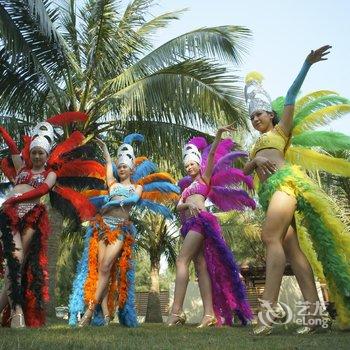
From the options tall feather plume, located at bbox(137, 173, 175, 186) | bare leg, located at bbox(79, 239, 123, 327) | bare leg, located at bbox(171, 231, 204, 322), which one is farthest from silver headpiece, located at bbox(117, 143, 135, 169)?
bare leg, located at bbox(171, 231, 204, 322)

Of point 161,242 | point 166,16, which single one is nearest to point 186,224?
point 166,16

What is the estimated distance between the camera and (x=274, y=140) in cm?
331

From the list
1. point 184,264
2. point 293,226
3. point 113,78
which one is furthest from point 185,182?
point 113,78

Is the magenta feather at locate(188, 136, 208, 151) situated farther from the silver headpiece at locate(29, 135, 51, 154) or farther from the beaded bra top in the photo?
the silver headpiece at locate(29, 135, 51, 154)

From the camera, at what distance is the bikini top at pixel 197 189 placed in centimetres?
445

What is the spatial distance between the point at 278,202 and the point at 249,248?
17210 mm

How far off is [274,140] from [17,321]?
7.31 ft

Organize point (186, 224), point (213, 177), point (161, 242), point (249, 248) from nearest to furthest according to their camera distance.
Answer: point (186, 224) → point (213, 177) → point (161, 242) → point (249, 248)

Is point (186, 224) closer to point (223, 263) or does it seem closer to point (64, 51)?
point (223, 263)

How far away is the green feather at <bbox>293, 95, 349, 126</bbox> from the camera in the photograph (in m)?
4.14

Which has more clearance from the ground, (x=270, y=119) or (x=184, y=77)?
(x=184, y=77)

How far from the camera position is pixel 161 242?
14539 mm

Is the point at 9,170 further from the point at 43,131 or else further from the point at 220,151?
the point at 220,151

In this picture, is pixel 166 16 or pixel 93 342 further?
pixel 166 16
